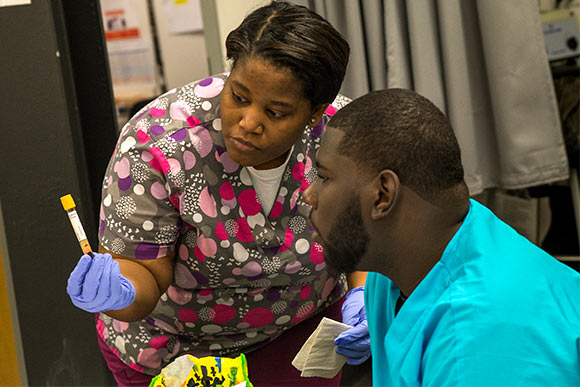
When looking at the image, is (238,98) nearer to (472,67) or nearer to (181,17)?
(472,67)

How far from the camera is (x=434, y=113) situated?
3.15ft

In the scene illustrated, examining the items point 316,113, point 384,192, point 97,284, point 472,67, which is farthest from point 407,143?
point 472,67

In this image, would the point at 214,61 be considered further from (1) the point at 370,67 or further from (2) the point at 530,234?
(2) the point at 530,234

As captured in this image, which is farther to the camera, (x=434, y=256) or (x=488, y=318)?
(x=434, y=256)

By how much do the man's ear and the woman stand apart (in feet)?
0.94

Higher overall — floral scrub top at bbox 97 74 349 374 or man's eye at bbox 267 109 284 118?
man's eye at bbox 267 109 284 118

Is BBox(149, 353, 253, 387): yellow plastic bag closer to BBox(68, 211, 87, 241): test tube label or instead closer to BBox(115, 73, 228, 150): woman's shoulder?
BBox(68, 211, 87, 241): test tube label

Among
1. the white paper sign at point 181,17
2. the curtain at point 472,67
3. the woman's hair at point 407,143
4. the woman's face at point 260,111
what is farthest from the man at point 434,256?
the white paper sign at point 181,17

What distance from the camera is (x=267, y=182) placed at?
1374mm

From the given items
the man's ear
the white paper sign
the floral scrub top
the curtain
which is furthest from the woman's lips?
the white paper sign

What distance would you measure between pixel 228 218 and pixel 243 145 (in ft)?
0.58

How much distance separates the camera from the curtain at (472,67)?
2.27 meters

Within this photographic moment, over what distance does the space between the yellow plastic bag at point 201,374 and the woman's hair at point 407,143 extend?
1.25 feet

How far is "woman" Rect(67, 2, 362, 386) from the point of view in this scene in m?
1.18
